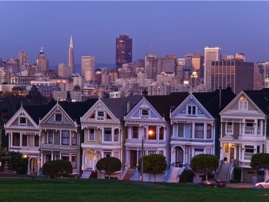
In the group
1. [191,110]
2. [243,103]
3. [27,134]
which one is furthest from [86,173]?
[243,103]

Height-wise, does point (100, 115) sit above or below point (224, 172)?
above

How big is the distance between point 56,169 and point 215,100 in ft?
39.3

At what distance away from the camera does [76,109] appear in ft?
199

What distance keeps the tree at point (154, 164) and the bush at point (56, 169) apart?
4.98 meters

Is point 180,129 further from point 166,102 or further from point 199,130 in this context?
point 166,102

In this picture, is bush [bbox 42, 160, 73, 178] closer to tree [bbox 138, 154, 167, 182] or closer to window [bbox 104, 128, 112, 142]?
window [bbox 104, 128, 112, 142]

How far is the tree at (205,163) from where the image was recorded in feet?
171

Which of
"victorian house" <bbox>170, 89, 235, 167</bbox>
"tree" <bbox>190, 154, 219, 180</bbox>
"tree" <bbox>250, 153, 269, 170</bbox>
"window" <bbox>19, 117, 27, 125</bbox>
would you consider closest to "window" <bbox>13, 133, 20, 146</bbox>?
"window" <bbox>19, 117, 27, 125</bbox>

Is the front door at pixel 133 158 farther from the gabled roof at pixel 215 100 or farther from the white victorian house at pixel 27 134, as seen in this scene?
the white victorian house at pixel 27 134

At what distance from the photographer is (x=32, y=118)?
196 ft

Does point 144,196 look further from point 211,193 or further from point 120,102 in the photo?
point 120,102

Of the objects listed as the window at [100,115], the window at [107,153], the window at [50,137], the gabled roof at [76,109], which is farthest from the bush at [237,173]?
the window at [50,137]

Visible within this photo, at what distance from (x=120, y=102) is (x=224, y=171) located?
1000 cm

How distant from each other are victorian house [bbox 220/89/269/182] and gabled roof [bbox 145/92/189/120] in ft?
14.7
